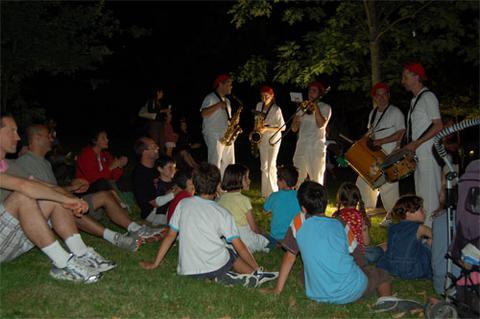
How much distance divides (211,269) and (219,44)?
24.3 m

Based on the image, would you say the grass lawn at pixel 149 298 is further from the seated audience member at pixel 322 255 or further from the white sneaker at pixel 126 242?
the white sneaker at pixel 126 242

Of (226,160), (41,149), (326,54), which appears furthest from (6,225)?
(326,54)

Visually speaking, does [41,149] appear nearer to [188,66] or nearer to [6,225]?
[6,225]

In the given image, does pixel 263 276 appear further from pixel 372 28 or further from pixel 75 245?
pixel 372 28

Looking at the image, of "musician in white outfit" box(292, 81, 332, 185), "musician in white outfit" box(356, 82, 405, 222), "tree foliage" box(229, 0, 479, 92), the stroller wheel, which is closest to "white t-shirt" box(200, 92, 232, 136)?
"musician in white outfit" box(292, 81, 332, 185)

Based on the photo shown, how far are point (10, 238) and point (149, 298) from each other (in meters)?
1.42

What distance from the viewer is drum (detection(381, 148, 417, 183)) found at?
8.77m

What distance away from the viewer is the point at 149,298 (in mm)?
5676

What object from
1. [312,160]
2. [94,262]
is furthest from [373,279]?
[312,160]

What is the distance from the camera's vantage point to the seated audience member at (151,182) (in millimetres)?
8727

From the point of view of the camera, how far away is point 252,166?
20.2m

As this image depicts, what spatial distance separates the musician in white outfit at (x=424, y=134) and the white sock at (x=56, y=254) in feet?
15.3

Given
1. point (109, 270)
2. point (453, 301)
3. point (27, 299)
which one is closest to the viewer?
point (453, 301)

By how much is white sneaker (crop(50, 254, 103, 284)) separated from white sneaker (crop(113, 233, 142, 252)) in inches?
43.4
